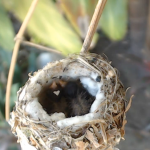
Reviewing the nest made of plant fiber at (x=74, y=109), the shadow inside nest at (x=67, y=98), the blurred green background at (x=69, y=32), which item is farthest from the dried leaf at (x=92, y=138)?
the blurred green background at (x=69, y=32)

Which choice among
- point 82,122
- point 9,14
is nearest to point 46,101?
point 82,122

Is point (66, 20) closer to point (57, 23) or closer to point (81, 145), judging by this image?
point (57, 23)

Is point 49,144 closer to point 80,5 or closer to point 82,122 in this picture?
point 82,122

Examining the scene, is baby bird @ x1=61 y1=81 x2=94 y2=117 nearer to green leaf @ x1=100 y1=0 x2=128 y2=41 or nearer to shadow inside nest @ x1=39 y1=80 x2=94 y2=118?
shadow inside nest @ x1=39 y1=80 x2=94 y2=118

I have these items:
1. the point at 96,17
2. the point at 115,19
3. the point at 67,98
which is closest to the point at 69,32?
the point at 115,19

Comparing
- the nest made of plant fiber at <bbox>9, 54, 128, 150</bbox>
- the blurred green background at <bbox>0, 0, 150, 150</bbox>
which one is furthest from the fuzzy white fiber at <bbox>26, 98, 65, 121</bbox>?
the blurred green background at <bbox>0, 0, 150, 150</bbox>

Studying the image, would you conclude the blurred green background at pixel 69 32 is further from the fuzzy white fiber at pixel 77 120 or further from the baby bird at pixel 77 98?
the fuzzy white fiber at pixel 77 120
